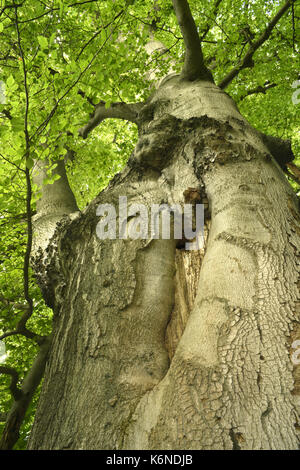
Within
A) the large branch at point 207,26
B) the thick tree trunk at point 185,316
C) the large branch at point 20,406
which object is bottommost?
the large branch at point 20,406

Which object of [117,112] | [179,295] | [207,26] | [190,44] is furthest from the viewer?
[207,26]

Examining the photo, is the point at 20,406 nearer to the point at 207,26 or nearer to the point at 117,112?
the point at 117,112

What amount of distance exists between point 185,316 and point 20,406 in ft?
9.00

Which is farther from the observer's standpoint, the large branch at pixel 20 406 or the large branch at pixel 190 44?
the large branch at pixel 20 406

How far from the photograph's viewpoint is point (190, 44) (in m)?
3.05

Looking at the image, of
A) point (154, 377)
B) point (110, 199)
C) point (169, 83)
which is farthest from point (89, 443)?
point (169, 83)

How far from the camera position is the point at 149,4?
5.16 m

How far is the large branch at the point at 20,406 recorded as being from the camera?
3193 mm

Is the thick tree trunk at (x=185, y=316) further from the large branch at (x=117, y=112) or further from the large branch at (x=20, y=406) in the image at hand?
the large branch at (x=117, y=112)

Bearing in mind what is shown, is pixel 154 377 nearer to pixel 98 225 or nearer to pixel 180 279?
pixel 180 279

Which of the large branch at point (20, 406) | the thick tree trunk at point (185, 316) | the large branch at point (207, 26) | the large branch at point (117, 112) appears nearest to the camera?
the thick tree trunk at point (185, 316)

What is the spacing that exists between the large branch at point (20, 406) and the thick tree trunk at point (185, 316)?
172 centimetres

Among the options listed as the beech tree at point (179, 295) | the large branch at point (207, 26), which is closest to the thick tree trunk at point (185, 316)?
the beech tree at point (179, 295)

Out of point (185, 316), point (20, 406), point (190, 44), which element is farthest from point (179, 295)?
point (20, 406)
